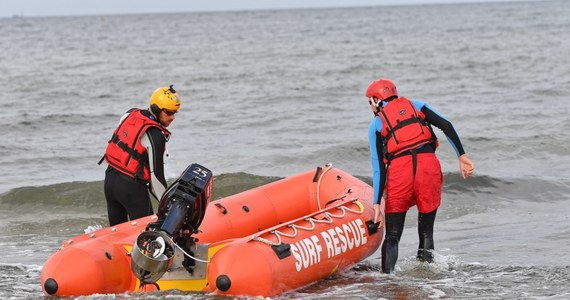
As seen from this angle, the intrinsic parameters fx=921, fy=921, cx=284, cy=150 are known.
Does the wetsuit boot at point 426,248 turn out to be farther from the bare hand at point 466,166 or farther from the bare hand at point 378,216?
the bare hand at point 466,166

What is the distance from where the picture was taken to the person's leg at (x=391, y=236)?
285 inches

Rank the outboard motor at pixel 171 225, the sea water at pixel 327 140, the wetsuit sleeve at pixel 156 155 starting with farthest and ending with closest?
the sea water at pixel 327 140, the wetsuit sleeve at pixel 156 155, the outboard motor at pixel 171 225

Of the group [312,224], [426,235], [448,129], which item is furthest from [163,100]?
[426,235]

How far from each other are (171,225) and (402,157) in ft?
6.35

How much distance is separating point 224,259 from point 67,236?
4310 millimetres

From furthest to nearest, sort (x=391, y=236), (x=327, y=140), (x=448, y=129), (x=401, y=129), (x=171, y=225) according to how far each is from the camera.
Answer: (x=327, y=140), (x=391, y=236), (x=448, y=129), (x=401, y=129), (x=171, y=225)

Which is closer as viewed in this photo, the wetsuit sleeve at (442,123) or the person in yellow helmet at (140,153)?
the person in yellow helmet at (140,153)

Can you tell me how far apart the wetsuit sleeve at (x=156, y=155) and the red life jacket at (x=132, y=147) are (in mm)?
43

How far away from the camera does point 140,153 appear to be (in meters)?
7.04

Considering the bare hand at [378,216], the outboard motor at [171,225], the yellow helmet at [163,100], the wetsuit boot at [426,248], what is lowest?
the wetsuit boot at [426,248]

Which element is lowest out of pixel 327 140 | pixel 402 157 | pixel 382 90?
pixel 327 140

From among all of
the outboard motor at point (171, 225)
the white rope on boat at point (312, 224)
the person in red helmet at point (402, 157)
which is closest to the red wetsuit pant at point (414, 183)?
the person in red helmet at point (402, 157)

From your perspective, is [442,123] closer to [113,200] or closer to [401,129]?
[401,129]

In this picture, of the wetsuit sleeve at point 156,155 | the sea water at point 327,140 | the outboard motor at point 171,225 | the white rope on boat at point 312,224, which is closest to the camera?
the outboard motor at point 171,225
